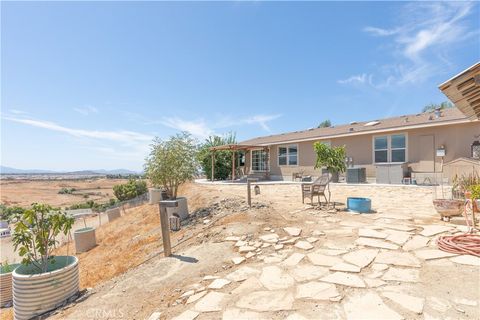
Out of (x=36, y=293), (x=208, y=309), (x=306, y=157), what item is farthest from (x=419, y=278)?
(x=306, y=157)

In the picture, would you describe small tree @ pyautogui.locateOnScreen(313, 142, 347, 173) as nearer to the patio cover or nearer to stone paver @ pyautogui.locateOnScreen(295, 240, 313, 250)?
the patio cover

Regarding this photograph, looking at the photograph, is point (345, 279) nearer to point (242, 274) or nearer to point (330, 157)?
point (242, 274)

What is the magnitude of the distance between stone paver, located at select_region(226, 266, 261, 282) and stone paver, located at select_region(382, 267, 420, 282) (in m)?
1.55

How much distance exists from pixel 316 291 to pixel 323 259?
3.12ft

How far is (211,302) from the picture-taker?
279 cm

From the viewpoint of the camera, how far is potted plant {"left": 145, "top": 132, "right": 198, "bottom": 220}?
9305 millimetres

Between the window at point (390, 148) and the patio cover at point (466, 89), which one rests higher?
the patio cover at point (466, 89)

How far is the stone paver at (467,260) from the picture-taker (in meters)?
3.25

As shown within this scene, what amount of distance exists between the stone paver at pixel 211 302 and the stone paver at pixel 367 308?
4.09ft

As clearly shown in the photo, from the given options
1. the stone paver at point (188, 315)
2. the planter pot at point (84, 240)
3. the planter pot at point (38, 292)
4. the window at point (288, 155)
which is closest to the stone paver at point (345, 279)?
the stone paver at point (188, 315)

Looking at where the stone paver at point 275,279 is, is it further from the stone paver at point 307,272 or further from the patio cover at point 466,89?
the patio cover at point 466,89

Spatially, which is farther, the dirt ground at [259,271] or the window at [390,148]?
the window at [390,148]

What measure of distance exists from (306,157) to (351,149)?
2848 millimetres

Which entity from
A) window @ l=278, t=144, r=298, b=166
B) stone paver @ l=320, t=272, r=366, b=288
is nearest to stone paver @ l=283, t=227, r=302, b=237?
stone paver @ l=320, t=272, r=366, b=288
